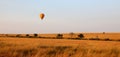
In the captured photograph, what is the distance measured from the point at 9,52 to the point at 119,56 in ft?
17.0

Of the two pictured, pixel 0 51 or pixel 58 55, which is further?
pixel 0 51

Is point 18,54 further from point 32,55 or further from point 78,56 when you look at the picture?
point 78,56

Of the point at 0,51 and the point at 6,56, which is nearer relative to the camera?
the point at 6,56

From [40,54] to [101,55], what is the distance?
2.80 m

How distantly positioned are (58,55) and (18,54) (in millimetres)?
1940

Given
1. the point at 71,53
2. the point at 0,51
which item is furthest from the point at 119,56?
the point at 0,51

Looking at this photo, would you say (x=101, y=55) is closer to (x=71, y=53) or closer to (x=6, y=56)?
(x=71, y=53)

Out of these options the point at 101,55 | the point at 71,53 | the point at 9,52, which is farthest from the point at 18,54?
the point at 101,55

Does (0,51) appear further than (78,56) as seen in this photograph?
Yes

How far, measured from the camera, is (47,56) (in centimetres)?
1327

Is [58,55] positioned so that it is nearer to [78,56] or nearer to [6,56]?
[78,56]

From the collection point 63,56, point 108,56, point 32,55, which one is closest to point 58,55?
point 63,56

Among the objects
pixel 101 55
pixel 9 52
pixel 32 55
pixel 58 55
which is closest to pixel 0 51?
pixel 9 52

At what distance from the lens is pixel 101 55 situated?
13391mm
